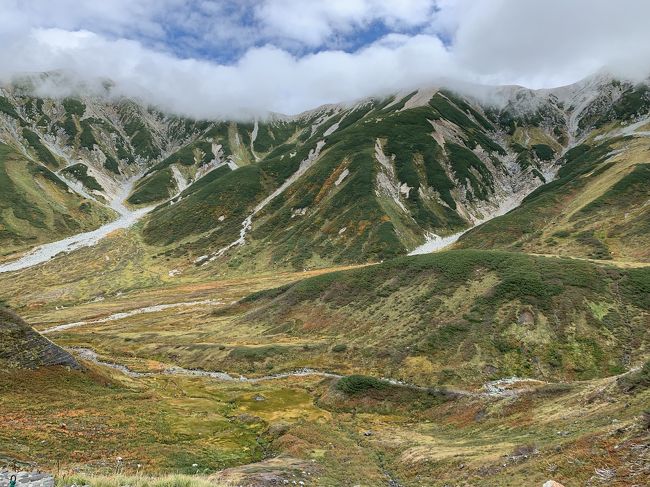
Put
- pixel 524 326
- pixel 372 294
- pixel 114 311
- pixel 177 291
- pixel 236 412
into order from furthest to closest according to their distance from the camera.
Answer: pixel 177 291
pixel 114 311
pixel 372 294
pixel 524 326
pixel 236 412

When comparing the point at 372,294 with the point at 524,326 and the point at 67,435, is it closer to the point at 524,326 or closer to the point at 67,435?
the point at 524,326

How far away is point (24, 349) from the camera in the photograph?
50812 mm

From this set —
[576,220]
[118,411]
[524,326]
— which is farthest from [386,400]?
[576,220]

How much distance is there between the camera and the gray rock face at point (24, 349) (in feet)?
162

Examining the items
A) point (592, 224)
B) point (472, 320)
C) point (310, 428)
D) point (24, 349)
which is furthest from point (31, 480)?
point (592, 224)

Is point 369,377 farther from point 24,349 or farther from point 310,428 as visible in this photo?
point 24,349

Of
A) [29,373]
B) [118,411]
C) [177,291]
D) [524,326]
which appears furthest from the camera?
[177,291]

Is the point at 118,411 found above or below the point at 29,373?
below

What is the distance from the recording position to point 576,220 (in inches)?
6624

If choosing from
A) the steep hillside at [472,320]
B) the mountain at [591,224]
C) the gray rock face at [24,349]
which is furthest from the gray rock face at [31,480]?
the mountain at [591,224]

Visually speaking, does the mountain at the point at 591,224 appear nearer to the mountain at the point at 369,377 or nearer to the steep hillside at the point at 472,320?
the mountain at the point at 369,377

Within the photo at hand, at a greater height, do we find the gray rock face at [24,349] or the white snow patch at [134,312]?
the gray rock face at [24,349]

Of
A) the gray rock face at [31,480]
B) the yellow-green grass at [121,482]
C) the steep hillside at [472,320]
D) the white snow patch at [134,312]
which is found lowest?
the steep hillside at [472,320]

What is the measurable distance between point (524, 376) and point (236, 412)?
1573 inches
